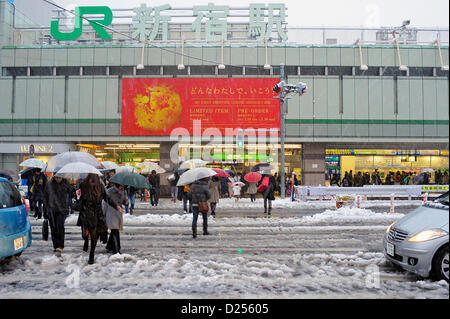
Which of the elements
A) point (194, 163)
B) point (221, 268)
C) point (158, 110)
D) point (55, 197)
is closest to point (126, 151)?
point (158, 110)

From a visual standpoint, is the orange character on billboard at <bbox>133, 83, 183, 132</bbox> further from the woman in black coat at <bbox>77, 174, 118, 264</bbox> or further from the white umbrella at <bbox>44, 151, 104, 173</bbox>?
the woman in black coat at <bbox>77, 174, 118, 264</bbox>

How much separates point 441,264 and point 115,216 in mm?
6054

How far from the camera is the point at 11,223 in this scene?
6.49 metres

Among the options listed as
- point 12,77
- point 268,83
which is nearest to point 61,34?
point 12,77

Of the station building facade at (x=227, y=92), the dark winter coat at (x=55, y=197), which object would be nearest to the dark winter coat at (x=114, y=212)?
the dark winter coat at (x=55, y=197)

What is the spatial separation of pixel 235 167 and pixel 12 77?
18.5 metres

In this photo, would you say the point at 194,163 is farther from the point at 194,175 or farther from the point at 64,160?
the point at 64,160

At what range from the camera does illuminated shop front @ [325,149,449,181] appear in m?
29.9

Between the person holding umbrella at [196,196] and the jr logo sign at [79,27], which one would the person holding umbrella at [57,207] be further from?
the jr logo sign at [79,27]

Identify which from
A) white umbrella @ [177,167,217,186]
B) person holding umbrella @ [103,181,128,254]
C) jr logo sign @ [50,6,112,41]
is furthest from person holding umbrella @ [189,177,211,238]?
jr logo sign @ [50,6,112,41]

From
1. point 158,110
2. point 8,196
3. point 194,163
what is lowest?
point 8,196

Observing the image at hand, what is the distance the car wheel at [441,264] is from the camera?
18.9 ft

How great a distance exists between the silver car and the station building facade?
71.4 ft

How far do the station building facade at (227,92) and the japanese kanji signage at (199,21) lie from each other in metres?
1.06
